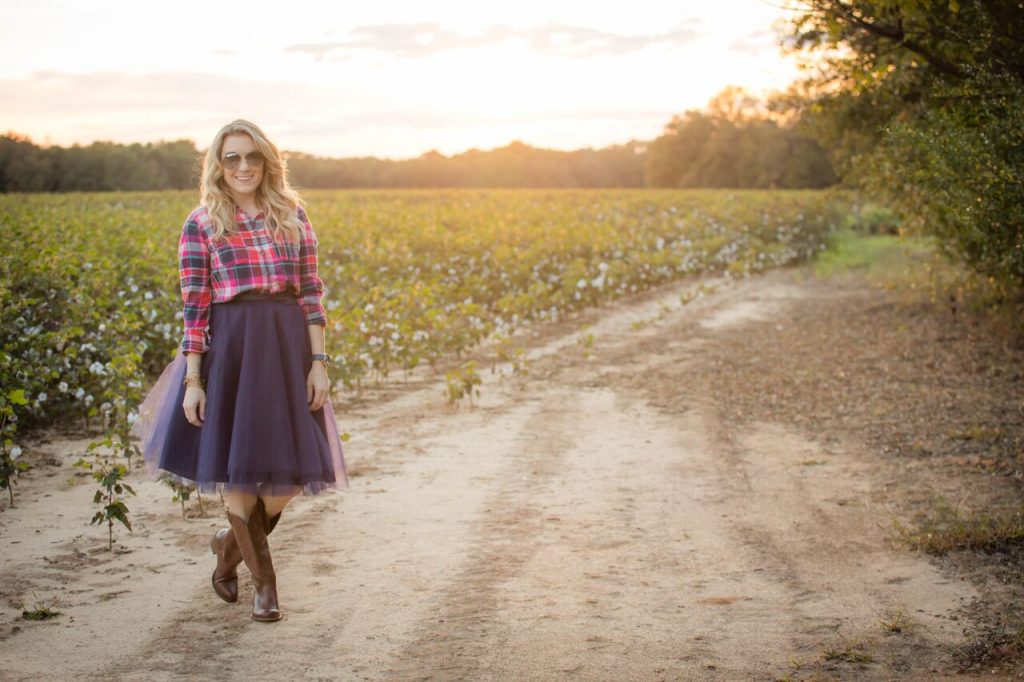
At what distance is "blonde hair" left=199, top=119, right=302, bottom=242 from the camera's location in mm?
4105

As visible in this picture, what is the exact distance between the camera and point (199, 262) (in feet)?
13.4

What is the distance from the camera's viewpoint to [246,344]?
13.5ft

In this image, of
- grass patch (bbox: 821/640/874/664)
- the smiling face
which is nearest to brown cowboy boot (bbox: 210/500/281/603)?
the smiling face

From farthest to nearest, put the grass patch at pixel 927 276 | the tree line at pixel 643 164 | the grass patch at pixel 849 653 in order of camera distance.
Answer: the tree line at pixel 643 164 < the grass patch at pixel 927 276 < the grass patch at pixel 849 653

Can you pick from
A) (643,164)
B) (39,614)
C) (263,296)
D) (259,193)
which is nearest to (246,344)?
→ (263,296)

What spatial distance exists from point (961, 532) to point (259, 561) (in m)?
3.54

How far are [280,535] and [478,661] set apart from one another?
6.76ft

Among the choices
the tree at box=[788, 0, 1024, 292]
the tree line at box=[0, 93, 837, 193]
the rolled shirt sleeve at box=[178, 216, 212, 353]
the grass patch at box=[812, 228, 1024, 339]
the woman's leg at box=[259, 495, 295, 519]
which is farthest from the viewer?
the tree line at box=[0, 93, 837, 193]

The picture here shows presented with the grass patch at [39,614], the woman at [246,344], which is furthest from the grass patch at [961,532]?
the grass patch at [39,614]

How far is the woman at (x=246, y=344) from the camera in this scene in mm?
4094

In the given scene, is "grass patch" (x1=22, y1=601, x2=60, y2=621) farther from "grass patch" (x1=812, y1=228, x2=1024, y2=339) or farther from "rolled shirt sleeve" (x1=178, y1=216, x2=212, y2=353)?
"grass patch" (x1=812, y1=228, x2=1024, y2=339)

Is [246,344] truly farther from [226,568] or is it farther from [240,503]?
[226,568]

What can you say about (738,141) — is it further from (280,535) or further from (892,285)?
(280,535)

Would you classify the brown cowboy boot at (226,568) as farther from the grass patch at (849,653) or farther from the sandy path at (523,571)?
the grass patch at (849,653)
